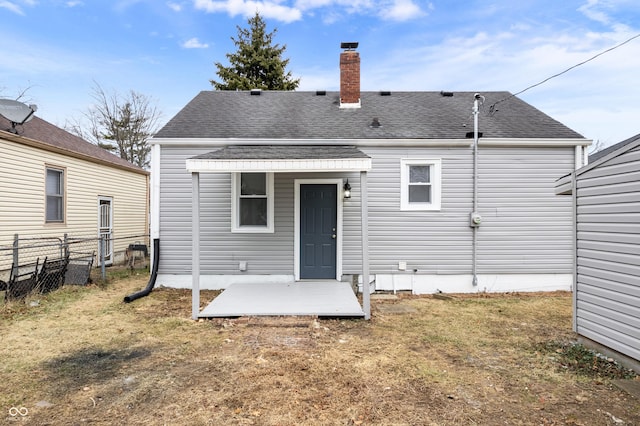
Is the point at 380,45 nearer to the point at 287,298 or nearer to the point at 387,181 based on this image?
the point at 387,181

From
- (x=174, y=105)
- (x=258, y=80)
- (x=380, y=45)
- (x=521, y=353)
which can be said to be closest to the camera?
(x=521, y=353)

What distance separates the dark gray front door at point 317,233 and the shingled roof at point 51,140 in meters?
6.75

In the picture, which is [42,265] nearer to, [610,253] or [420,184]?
[420,184]

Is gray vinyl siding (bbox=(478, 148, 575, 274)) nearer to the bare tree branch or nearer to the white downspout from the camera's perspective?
the white downspout

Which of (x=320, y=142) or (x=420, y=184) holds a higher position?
(x=320, y=142)

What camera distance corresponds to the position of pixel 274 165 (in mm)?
5402

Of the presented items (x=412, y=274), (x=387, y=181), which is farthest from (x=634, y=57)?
(x=412, y=274)

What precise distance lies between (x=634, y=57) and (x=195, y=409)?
469 inches

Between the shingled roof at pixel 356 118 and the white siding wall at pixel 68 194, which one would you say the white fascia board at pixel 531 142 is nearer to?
the shingled roof at pixel 356 118

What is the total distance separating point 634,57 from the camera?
8.30m

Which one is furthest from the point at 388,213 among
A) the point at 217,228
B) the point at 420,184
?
the point at 217,228

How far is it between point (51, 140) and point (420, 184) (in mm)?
9743

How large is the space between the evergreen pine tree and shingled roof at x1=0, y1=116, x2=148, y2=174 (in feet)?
38.3

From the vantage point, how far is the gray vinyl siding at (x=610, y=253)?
3.42 meters
